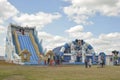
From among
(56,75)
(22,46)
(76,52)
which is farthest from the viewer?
(76,52)

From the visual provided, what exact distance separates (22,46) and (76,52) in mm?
16185

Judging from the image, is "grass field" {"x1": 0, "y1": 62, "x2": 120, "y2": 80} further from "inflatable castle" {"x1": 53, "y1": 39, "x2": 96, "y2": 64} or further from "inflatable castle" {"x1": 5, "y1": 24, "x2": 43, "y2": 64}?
"inflatable castle" {"x1": 53, "y1": 39, "x2": 96, "y2": 64}

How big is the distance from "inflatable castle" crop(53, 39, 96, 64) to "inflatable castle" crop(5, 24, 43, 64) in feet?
24.5

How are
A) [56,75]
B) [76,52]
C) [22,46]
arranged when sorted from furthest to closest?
[76,52] → [22,46] → [56,75]

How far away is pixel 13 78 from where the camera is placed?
24.5m

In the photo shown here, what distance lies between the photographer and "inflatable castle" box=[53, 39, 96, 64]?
2958 inches

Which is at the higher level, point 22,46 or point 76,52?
point 22,46

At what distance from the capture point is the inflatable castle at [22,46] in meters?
62.0

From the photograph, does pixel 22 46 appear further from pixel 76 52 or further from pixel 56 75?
pixel 56 75

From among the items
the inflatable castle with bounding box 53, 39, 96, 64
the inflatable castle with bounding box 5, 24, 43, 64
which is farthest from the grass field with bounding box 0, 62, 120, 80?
the inflatable castle with bounding box 53, 39, 96, 64

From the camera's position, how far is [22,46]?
223ft

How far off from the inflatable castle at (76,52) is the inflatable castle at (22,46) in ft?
24.5

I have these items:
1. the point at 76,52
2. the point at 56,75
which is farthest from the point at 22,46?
the point at 56,75

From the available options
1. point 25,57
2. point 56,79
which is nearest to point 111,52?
Answer: point 25,57
